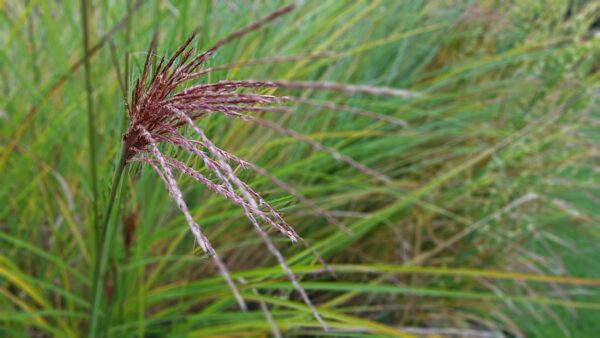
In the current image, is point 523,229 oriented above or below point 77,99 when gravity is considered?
above

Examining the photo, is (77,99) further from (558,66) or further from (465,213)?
(558,66)

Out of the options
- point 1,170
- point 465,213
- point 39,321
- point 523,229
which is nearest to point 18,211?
point 1,170

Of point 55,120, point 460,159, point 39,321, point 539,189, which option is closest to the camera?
point 39,321

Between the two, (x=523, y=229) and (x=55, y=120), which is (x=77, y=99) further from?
(x=523, y=229)

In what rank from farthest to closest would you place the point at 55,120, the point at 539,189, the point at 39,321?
the point at 539,189
the point at 55,120
the point at 39,321

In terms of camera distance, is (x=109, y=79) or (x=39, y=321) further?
(x=109, y=79)

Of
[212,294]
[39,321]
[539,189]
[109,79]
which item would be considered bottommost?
[39,321]

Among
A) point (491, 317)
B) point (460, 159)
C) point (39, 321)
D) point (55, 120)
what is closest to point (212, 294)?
point (39, 321)
